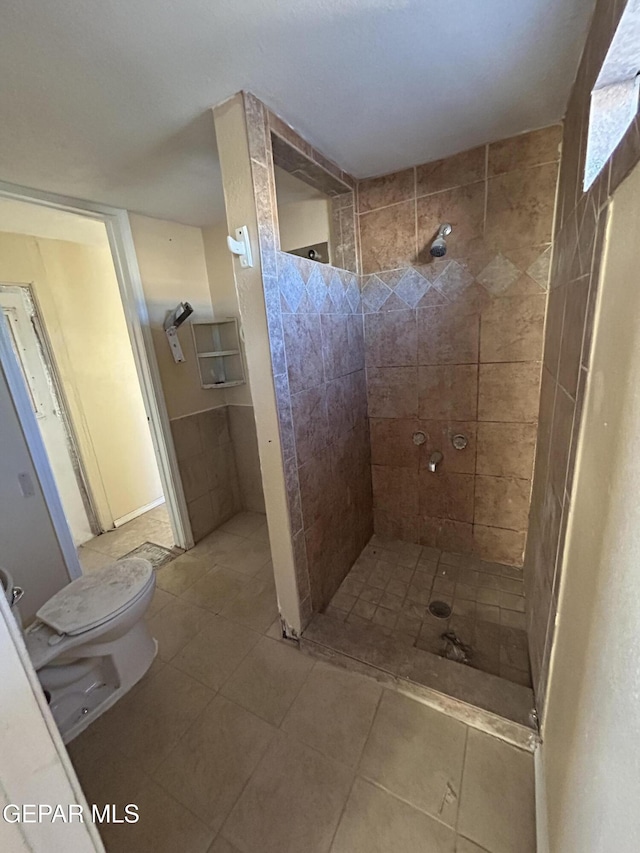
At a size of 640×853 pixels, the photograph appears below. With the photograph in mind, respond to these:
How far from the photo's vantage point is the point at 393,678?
138 cm

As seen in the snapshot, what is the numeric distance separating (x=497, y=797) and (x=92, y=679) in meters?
1.61

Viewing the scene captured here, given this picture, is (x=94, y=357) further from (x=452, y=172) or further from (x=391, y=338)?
(x=452, y=172)

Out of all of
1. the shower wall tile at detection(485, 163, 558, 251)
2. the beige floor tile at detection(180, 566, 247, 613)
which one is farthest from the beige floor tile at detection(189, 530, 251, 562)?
the shower wall tile at detection(485, 163, 558, 251)

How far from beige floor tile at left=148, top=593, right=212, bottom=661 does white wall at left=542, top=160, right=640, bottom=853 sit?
1.56 m

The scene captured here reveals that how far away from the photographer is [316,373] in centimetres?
159

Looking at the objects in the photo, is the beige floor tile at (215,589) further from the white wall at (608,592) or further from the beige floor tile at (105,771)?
the white wall at (608,592)

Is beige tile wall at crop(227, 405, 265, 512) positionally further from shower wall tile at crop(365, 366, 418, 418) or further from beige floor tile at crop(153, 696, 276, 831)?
beige floor tile at crop(153, 696, 276, 831)

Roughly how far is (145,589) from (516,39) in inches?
94.3

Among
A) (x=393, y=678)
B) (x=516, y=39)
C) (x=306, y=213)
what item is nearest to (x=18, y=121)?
(x=306, y=213)

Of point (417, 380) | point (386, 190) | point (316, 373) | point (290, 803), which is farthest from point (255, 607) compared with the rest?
point (386, 190)

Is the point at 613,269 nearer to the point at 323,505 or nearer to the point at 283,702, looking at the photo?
the point at 323,505

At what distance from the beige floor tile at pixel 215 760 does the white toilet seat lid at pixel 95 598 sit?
1.84 ft

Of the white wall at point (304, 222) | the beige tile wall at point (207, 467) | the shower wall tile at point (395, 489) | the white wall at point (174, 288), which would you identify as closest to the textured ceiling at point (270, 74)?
the white wall at point (304, 222)

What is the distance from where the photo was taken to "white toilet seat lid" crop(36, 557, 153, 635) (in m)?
1.30
